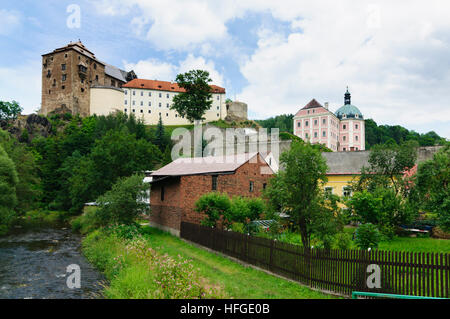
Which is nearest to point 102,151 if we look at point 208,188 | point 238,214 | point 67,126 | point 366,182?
point 208,188

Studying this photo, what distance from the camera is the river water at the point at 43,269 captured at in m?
14.6

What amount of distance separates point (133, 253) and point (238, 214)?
759 cm

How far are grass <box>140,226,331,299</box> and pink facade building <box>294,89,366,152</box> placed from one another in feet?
257

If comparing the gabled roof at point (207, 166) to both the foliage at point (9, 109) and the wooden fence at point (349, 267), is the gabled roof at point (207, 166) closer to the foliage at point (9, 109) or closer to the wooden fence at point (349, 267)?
the wooden fence at point (349, 267)

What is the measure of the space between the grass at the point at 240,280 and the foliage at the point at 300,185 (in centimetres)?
315

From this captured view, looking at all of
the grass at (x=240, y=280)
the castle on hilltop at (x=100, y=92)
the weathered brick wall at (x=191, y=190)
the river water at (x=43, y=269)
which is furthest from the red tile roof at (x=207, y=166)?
the castle on hilltop at (x=100, y=92)

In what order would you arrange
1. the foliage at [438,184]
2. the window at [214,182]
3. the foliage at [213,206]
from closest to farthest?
the foliage at [438,184]
the foliage at [213,206]
the window at [214,182]

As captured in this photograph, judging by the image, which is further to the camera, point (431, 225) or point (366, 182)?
point (366, 182)

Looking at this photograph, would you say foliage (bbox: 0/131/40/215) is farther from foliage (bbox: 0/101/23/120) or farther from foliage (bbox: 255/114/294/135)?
foliage (bbox: 255/114/294/135)

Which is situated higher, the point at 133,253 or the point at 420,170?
the point at 420,170

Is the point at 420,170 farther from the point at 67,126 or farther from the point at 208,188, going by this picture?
the point at 67,126

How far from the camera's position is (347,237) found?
14.3 metres

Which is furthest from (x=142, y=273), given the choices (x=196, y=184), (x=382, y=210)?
(x=382, y=210)
